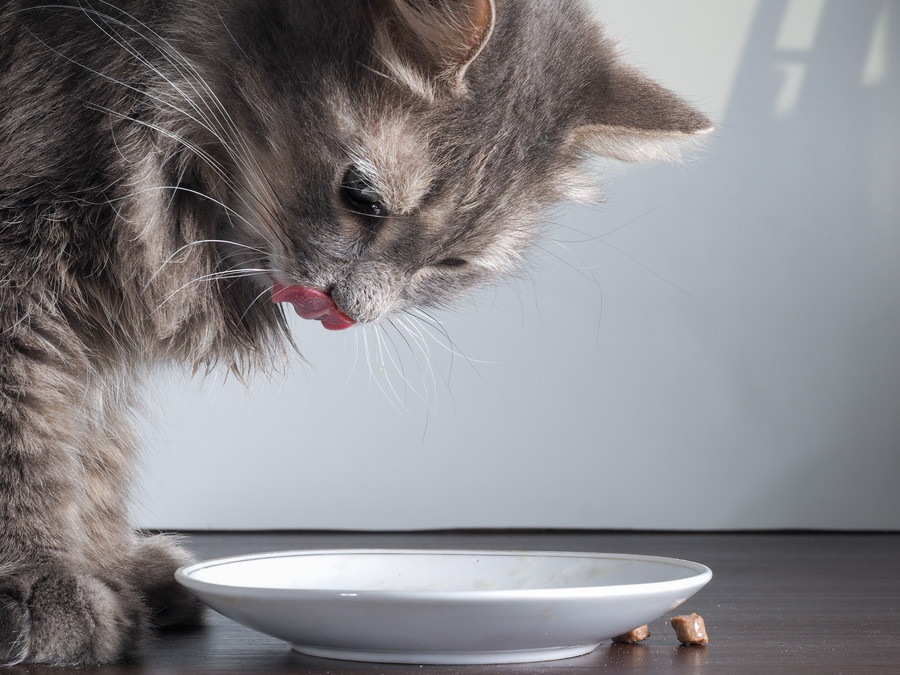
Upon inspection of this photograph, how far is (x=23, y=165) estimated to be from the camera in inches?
47.8

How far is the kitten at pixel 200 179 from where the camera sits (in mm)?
1202

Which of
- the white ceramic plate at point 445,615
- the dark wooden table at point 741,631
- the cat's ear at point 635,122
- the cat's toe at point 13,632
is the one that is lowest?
the dark wooden table at point 741,631

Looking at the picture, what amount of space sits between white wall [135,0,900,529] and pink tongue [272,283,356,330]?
1570 millimetres

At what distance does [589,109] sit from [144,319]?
0.66 metres

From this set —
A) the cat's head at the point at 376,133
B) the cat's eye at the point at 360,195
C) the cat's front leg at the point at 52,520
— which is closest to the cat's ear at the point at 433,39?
the cat's head at the point at 376,133

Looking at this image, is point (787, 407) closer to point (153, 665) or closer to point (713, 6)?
point (713, 6)

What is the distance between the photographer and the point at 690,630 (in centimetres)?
116

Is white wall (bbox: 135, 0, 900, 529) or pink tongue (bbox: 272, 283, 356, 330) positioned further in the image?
white wall (bbox: 135, 0, 900, 529)

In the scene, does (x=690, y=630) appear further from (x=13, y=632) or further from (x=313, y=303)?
(x=13, y=632)

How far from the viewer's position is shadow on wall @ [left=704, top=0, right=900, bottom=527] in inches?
122

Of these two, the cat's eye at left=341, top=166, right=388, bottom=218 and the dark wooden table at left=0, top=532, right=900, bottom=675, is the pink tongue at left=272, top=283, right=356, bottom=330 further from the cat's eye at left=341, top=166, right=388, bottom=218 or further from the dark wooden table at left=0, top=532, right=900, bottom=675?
the dark wooden table at left=0, top=532, right=900, bottom=675

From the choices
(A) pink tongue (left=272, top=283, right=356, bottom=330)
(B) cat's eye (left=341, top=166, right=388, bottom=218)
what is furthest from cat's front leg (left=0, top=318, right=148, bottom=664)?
(B) cat's eye (left=341, top=166, right=388, bottom=218)

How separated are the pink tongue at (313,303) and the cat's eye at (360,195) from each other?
0.39 ft

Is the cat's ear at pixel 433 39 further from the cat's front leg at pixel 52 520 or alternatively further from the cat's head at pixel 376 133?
the cat's front leg at pixel 52 520
